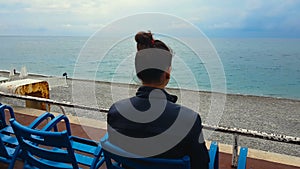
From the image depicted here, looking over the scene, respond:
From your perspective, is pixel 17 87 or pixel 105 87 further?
pixel 105 87

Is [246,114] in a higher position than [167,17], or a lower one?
lower

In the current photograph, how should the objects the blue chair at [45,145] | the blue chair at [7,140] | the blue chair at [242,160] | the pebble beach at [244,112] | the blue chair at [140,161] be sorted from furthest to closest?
the pebble beach at [244,112] < the blue chair at [7,140] < the blue chair at [242,160] < the blue chair at [45,145] < the blue chair at [140,161]

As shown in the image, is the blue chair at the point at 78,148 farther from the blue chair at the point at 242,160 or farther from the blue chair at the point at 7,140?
the blue chair at the point at 242,160

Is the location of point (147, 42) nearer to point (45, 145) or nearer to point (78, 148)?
point (45, 145)

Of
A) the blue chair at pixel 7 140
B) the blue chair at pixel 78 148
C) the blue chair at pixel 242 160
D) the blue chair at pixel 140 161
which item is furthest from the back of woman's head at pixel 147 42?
the blue chair at pixel 7 140

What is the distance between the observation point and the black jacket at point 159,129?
1224 mm

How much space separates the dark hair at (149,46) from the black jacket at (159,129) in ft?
0.20

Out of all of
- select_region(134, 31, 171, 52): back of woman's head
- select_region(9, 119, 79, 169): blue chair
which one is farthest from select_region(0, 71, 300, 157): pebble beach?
select_region(134, 31, 171, 52): back of woman's head

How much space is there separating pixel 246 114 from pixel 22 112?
228 inches

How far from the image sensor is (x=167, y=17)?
1866mm

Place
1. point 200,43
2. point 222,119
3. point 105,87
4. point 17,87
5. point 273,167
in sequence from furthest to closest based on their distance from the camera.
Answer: point 105,87
point 222,119
point 17,87
point 273,167
point 200,43

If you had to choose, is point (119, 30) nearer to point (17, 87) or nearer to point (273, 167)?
point (273, 167)

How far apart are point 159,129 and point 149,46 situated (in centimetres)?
48

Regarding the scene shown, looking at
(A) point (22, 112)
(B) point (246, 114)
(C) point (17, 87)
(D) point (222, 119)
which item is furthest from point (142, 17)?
(B) point (246, 114)
